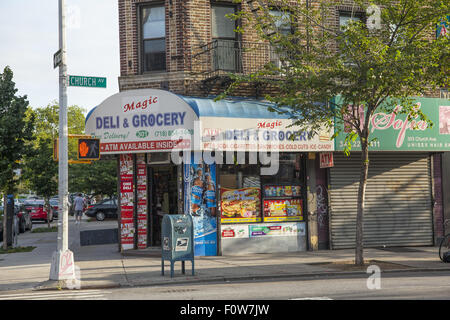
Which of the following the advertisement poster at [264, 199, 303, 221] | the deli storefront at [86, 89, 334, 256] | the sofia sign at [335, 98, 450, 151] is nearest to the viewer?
the deli storefront at [86, 89, 334, 256]

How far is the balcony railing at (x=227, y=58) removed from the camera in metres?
16.5

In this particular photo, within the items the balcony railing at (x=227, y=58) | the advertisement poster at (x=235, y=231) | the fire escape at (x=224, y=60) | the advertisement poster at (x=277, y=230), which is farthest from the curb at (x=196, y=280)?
the balcony railing at (x=227, y=58)

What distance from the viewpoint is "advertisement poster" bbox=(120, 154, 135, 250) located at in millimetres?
16484

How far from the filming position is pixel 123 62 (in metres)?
16.8

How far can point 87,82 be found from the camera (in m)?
11.7

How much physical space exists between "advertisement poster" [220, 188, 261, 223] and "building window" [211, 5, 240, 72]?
12.8 feet

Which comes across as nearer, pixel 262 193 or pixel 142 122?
pixel 142 122

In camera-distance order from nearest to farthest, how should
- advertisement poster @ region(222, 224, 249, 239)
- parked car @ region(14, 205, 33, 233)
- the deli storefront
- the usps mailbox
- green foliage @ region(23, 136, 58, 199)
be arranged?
1. the usps mailbox
2. the deli storefront
3. advertisement poster @ region(222, 224, 249, 239)
4. parked car @ region(14, 205, 33, 233)
5. green foliage @ region(23, 136, 58, 199)

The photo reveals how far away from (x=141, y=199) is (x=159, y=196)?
22.7 inches

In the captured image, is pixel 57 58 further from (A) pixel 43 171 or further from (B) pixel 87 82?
(A) pixel 43 171

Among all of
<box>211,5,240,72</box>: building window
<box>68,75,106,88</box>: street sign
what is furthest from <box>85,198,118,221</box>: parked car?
<box>68,75,106,88</box>: street sign

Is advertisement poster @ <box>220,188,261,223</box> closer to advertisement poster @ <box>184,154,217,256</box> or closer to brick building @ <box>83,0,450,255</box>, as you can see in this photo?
brick building @ <box>83,0,450,255</box>

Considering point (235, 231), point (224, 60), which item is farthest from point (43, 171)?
point (235, 231)
